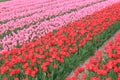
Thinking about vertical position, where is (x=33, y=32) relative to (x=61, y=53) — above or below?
below

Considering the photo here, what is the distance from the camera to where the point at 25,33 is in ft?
42.0

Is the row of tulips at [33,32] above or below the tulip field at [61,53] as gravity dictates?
below

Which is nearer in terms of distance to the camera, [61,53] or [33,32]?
[61,53]

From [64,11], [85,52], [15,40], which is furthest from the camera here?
[64,11]

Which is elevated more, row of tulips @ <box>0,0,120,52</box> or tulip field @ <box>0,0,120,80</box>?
tulip field @ <box>0,0,120,80</box>

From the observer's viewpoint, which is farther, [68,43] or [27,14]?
[27,14]

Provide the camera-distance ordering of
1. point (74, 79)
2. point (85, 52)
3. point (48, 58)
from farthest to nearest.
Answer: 1. point (85, 52)
2. point (48, 58)
3. point (74, 79)

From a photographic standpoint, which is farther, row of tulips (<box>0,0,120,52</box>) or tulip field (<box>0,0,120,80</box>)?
row of tulips (<box>0,0,120,52</box>)

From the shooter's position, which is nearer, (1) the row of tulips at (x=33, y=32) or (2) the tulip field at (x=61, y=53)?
(2) the tulip field at (x=61, y=53)

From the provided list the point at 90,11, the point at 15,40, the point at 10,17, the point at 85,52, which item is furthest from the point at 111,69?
the point at 10,17

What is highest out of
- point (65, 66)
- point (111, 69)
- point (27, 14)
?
point (111, 69)

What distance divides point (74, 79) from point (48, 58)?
2317 millimetres

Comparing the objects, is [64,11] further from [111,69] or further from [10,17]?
[111,69]

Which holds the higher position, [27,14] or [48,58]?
[48,58]
